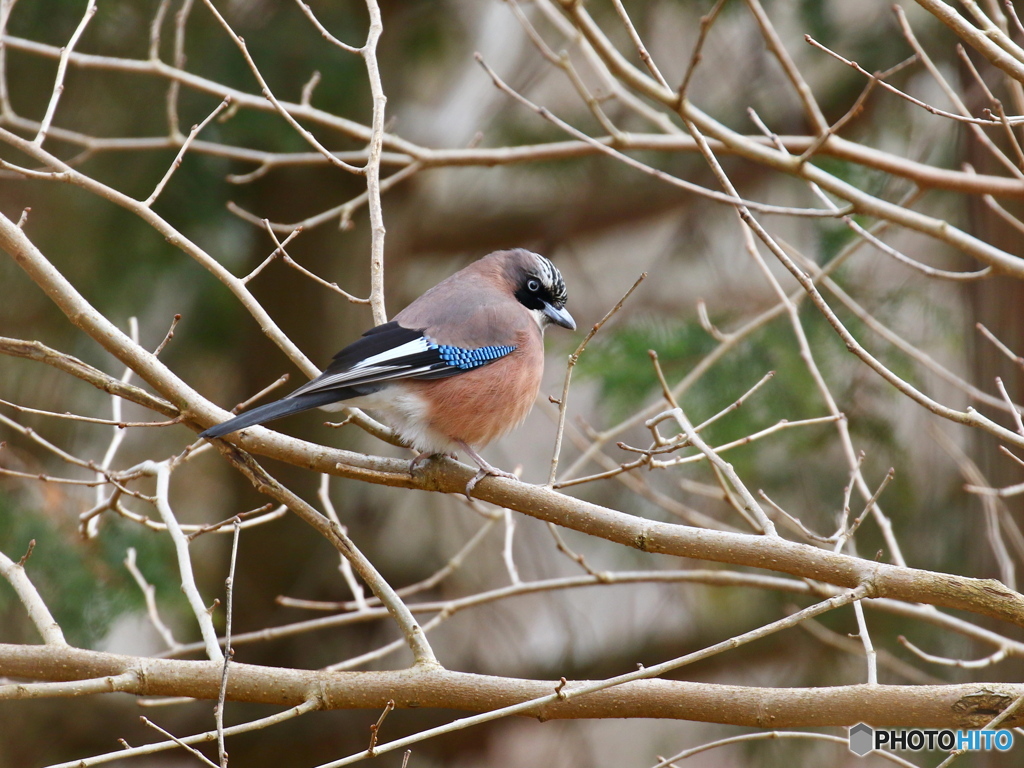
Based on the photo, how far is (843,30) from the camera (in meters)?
5.71

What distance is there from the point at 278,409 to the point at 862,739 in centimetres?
191

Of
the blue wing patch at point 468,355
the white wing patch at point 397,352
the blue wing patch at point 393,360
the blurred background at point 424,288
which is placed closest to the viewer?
the blue wing patch at point 393,360

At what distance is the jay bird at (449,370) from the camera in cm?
345

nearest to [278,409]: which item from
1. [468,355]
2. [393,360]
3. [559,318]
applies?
[393,360]

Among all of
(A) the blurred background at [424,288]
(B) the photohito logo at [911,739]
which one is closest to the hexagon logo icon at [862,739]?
(B) the photohito logo at [911,739]

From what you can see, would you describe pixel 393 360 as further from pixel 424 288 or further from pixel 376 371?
pixel 424 288

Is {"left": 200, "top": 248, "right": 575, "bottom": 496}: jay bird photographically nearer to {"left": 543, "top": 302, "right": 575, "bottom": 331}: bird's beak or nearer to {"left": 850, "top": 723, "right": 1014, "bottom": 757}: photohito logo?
{"left": 543, "top": 302, "right": 575, "bottom": 331}: bird's beak

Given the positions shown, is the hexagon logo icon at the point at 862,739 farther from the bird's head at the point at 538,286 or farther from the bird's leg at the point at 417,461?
the bird's head at the point at 538,286

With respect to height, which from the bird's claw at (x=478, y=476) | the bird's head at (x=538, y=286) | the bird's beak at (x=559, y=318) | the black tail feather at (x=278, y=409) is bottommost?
the bird's claw at (x=478, y=476)

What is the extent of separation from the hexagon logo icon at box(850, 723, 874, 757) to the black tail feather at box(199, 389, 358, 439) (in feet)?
6.06

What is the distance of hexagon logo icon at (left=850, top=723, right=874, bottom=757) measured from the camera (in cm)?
275

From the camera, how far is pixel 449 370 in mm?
3824

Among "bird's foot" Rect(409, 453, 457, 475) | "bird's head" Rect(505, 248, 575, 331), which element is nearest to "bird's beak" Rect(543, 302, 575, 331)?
"bird's head" Rect(505, 248, 575, 331)

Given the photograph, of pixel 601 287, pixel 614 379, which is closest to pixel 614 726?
pixel 601 287
